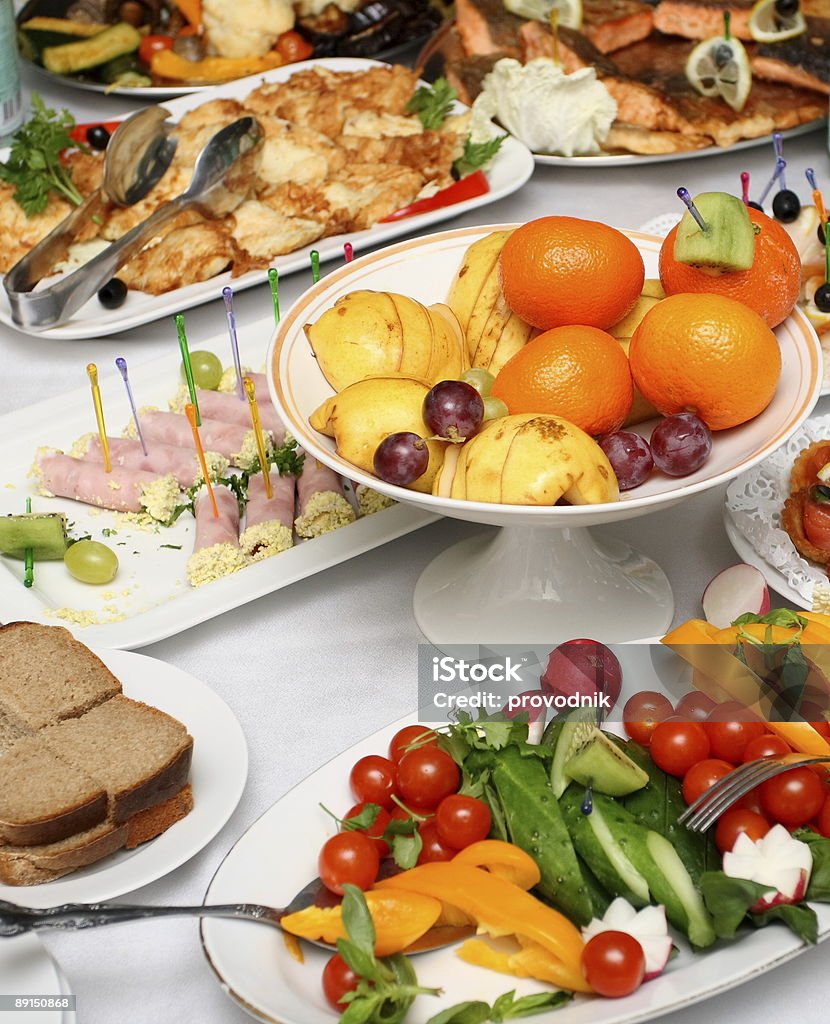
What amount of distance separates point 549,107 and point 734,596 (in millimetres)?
1129

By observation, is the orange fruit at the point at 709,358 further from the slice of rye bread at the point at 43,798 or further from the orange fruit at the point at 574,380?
the slice of rye bread at the point at 43,798

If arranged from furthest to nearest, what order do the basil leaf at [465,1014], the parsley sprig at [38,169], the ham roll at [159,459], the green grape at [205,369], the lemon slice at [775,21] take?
the lemon slice at [775,21]
the parsley sprig at [38,169]
the green grape at [205,369]
the ham roll at [159,459]
the basil leaf at [465,1014]

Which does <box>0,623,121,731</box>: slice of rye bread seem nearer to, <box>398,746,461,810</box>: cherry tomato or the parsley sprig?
<box>398,746,461,810</box>: cherry tomato

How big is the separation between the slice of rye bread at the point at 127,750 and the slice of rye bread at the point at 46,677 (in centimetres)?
1

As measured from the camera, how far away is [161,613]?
1.28 meters

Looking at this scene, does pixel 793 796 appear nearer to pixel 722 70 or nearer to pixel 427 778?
pixel 427 778

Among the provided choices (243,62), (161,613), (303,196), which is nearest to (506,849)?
(161,613)

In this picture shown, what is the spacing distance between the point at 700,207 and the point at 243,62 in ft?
4.87

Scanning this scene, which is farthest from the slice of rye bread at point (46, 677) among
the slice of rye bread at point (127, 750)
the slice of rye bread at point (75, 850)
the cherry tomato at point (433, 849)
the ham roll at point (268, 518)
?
the cherry tomato at point (433, 849)

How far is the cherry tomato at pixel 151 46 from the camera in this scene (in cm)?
242

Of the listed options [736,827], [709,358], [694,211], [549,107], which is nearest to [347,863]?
[736,827]

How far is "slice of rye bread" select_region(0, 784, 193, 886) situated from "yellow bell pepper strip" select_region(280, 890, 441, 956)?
188 mm

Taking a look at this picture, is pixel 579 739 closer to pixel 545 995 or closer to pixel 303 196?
pixel 545 995

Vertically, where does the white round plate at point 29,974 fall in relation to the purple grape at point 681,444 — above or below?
below
